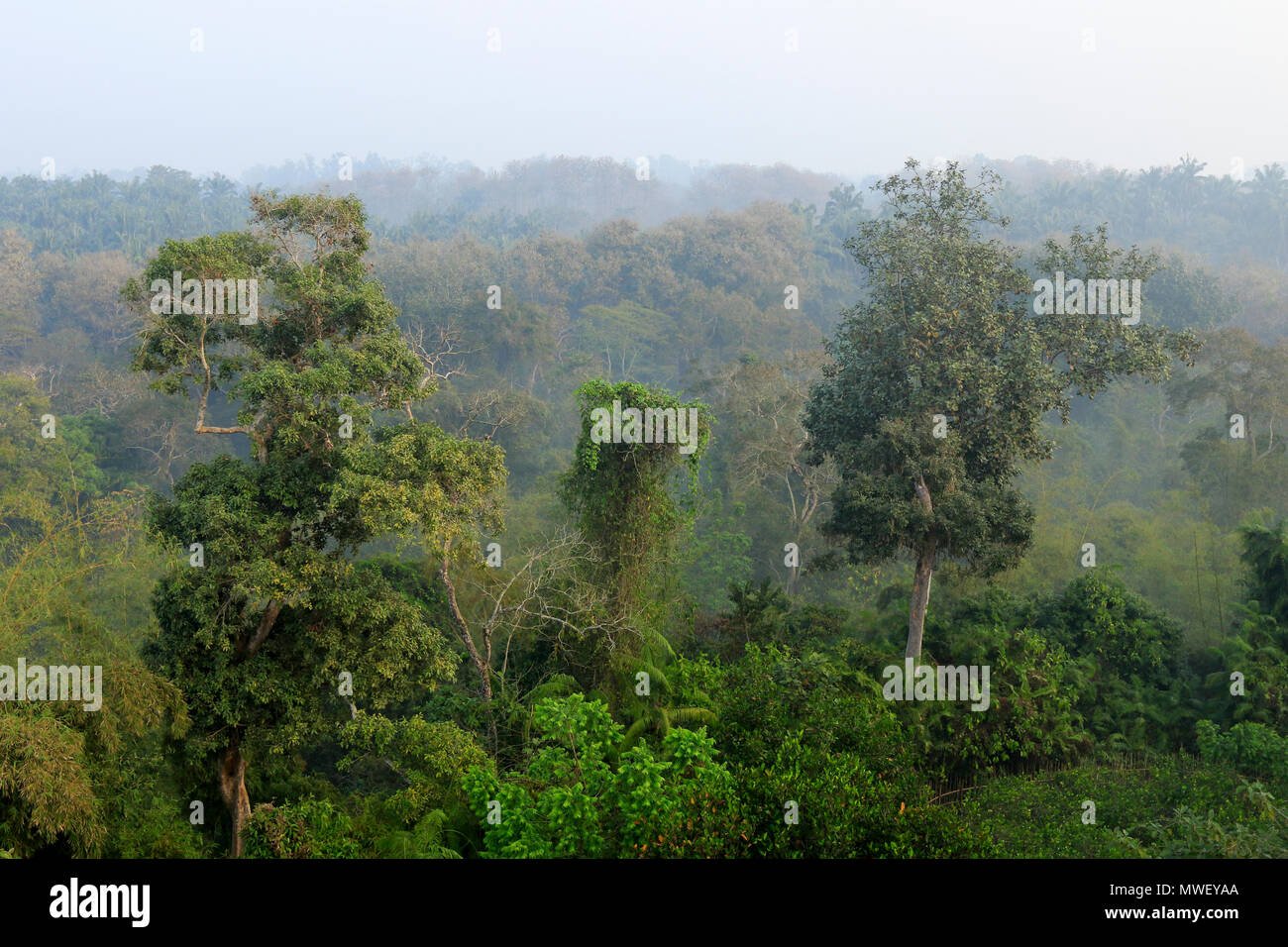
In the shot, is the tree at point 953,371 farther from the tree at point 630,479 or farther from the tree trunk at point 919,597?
the tree at point 630,479

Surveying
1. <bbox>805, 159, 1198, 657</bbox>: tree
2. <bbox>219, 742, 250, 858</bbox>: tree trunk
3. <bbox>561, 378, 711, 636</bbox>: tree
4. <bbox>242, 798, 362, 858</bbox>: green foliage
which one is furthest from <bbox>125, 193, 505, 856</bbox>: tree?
<bbox>805, 159, 1198, 657</bbox>: tree

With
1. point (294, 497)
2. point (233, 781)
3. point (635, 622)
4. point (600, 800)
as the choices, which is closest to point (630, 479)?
point (635, 622)

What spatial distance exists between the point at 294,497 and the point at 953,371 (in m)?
9.39

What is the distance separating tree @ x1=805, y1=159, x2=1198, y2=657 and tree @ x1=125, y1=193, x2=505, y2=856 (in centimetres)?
625

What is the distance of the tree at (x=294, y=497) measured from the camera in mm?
11070

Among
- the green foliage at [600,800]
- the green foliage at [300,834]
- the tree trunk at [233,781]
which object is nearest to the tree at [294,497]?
the tree trunk at [233,781]

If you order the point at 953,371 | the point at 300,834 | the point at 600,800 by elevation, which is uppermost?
the point at 953,371

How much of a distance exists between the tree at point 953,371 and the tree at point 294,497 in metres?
6.25

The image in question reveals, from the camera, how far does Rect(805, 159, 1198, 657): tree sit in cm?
1398

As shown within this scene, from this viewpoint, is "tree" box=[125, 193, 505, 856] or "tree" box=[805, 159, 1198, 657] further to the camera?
"tree" box=[805, 159, 1198, 657]

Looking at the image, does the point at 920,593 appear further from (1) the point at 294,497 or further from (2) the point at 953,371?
(1) the point at 294,497

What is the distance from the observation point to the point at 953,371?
1358cm

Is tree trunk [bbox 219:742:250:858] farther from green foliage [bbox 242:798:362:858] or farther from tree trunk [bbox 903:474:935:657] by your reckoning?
tree trunk [bbox 903:474:935:657]

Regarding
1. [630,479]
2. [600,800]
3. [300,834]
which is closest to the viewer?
[300,834]
